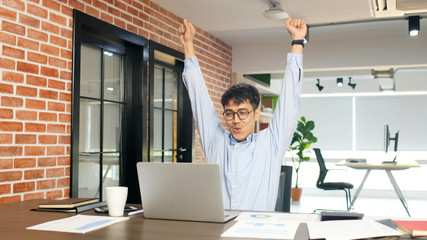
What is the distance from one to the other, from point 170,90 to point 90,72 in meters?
1.47

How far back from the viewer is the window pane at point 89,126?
3.70 m

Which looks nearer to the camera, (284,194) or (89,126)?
(284,194)

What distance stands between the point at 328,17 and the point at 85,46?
2516mm

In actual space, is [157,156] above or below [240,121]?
below

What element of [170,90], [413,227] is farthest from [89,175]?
[413,227]

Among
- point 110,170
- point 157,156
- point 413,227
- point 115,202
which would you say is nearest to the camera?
point 413,227

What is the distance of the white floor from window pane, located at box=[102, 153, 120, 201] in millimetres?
3731

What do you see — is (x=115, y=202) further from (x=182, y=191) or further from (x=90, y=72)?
(x=90, y=72)

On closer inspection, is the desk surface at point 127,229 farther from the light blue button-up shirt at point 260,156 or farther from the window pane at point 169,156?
the window pane at point 169,156

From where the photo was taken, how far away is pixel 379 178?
968 centimetres

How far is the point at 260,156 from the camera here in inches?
87.2

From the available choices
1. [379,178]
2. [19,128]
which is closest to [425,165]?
[379,178]

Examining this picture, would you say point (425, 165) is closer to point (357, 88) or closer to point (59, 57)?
point (357, 88)

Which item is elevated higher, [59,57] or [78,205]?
[59,57]
